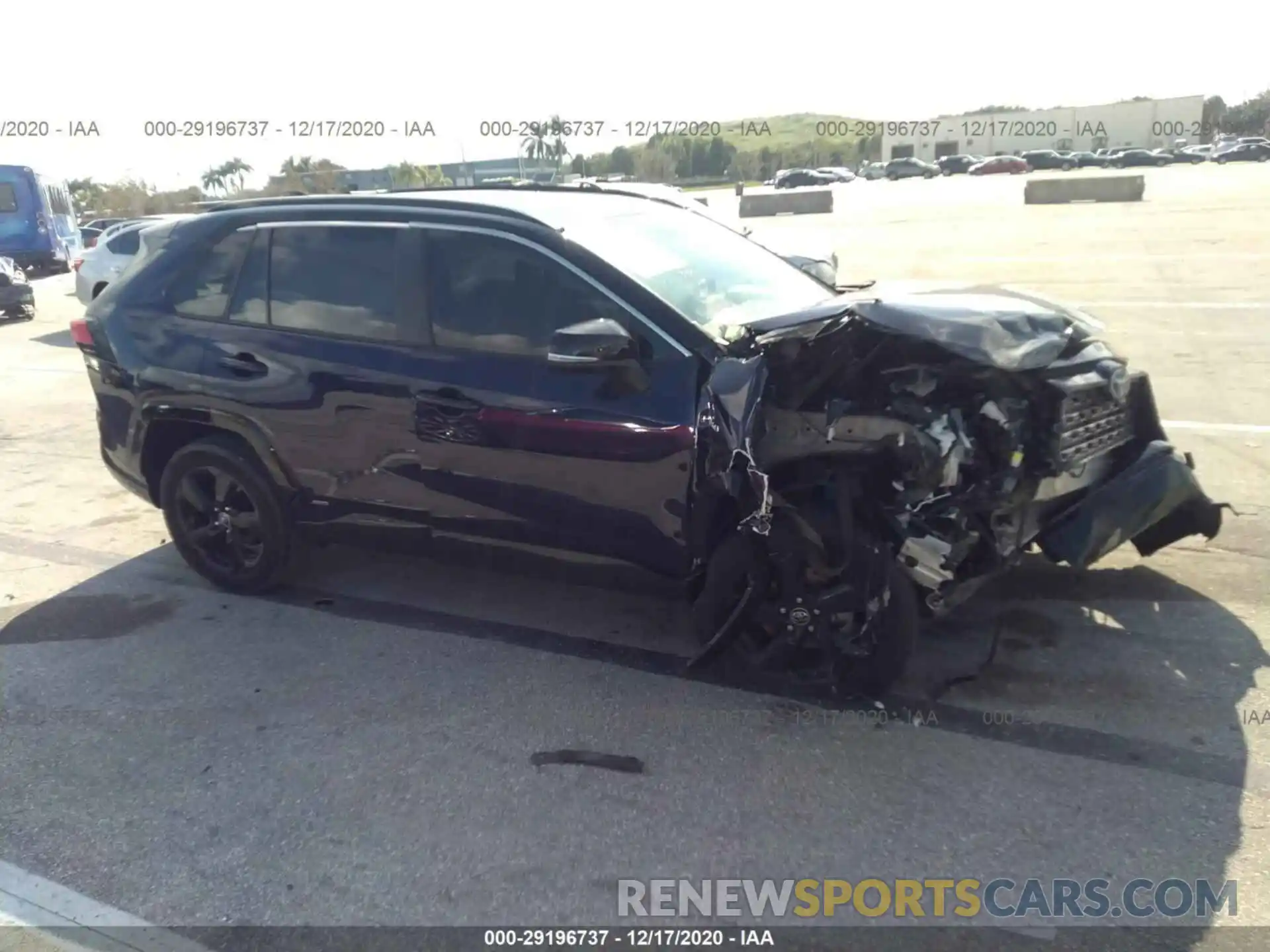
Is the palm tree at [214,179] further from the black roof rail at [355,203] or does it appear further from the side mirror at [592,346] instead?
the side mirror at [592,346]

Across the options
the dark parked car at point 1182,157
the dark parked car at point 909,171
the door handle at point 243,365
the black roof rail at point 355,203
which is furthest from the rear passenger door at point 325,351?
the dark parked car at point 1182,157

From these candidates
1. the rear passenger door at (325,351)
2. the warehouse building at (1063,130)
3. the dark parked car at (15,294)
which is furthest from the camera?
the warehouse building at (1063,130)

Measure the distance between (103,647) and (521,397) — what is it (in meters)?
2.42

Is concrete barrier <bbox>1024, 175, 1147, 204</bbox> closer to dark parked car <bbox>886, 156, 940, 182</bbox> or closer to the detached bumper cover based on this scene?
the detached bumper cover

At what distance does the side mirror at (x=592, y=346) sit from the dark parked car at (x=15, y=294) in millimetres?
16998

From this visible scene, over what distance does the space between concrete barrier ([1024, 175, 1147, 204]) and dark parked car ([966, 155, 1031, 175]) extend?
36136mm

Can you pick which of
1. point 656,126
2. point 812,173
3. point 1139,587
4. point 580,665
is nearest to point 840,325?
point 580,665

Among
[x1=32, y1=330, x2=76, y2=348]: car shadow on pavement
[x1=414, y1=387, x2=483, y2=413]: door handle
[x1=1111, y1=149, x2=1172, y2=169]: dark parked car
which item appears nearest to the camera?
[x1=414, y1=387, x2=483, y2=413]: door handle

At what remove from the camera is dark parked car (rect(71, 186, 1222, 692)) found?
149 inches

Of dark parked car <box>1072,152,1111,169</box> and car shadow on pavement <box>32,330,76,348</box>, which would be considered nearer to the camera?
car shadow on pavement <box>32,330,76,348</box>

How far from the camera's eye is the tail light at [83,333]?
5.54 m

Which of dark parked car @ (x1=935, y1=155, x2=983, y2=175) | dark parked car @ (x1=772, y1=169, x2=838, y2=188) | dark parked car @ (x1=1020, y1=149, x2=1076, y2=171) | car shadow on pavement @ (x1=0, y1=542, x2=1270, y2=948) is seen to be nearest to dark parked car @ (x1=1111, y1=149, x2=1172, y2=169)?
dark parked car @ (x1=1020, y1=149, x2=1076, y2=171)

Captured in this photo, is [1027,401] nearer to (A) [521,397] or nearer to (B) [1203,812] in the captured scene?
(B) [1203,812]

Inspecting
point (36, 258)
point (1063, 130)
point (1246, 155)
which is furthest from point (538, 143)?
point (1063, 130)
